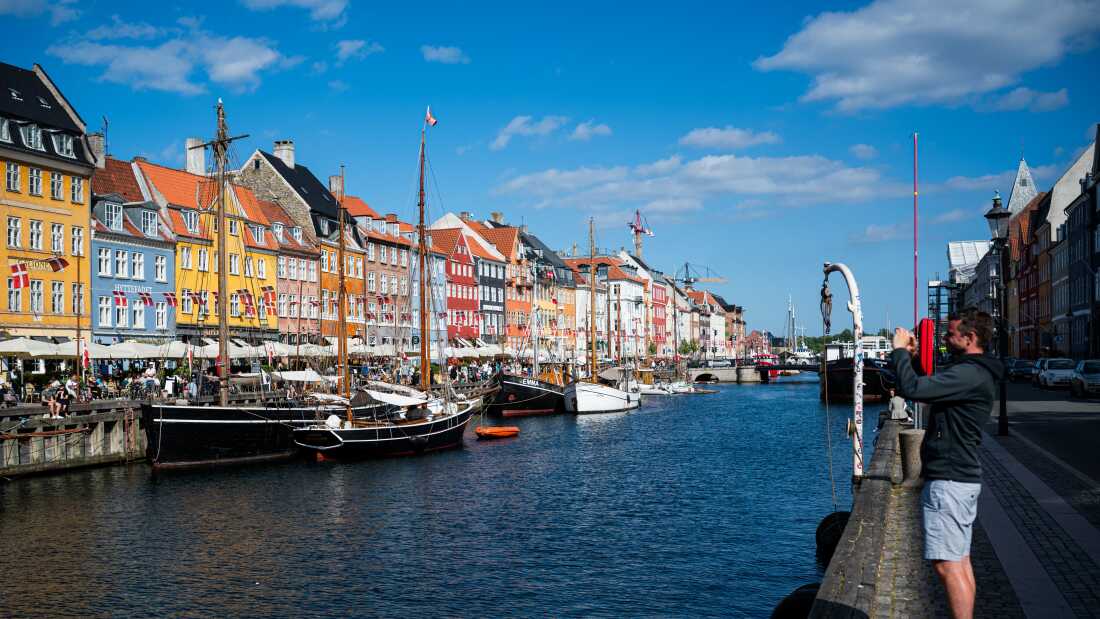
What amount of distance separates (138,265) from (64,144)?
8.26m

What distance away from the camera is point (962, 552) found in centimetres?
776

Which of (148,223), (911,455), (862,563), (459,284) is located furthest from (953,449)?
(459,284)

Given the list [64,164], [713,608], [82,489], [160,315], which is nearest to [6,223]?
[64,164]

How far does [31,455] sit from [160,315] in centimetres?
2777

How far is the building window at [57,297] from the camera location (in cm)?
5291

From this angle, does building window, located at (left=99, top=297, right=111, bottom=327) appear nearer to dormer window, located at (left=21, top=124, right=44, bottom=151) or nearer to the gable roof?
dormer window, located at (left=21, top=124, right=44, bottom=151)

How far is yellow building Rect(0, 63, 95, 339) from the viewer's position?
167 ft

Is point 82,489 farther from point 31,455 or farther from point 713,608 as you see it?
point 713,608

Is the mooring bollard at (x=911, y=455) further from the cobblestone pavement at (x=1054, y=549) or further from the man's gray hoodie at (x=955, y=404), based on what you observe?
the man's gray hoodie at (x=955, y=404)

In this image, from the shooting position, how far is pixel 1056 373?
188ft

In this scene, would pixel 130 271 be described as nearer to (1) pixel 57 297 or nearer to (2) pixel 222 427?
(1) pixel 57 297

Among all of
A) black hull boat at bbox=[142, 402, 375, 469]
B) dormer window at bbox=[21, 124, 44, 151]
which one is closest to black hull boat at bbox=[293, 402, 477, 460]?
black hull boat at bbox=[142, 402, 375, 469]

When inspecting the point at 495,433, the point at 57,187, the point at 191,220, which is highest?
the point at 57,187

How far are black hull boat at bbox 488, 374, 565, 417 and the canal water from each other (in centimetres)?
2666
